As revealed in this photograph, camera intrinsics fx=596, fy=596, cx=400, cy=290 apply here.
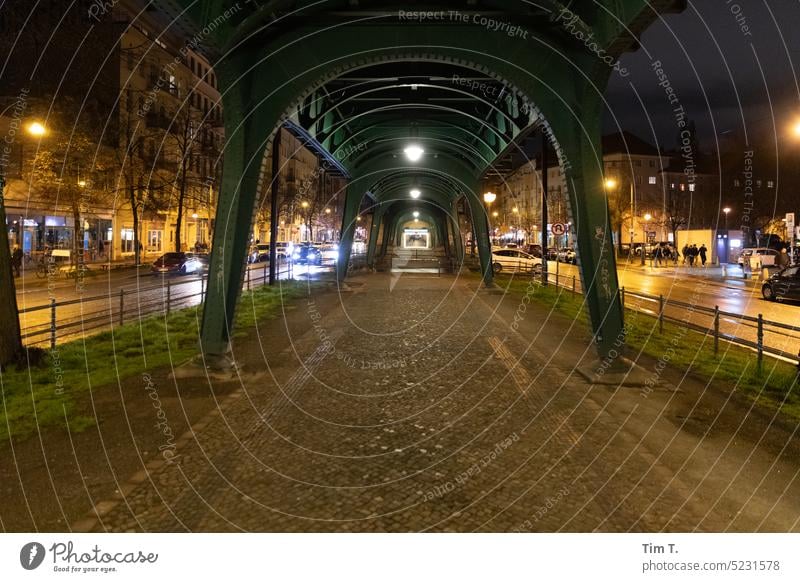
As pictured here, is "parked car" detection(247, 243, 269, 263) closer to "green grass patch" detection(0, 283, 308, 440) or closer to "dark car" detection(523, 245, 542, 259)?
"dark car" detection(523, 245, 542, 259)

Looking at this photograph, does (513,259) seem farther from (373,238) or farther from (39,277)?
(39,277)

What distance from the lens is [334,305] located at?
71.5ft

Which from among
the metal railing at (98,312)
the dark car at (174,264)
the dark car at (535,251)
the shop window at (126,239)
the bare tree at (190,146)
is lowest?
the metal railing at (98,312)

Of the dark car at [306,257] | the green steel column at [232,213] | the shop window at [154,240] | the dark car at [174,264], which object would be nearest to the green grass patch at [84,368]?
the green steel column at [232,213]

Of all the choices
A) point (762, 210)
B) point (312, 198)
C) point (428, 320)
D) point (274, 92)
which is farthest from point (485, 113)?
point (312, 198)

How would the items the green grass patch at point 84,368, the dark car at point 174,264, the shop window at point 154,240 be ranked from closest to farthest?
the green grass patch at point 84,368
the dark car at point 174,264
the shop window at point 154,240

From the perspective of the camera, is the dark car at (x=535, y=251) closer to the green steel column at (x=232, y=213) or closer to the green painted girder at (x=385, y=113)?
the green painted girder at (x=385, y=113)

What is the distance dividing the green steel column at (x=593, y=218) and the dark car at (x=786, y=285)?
1892cm

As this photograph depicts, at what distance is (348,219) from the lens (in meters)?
29.5

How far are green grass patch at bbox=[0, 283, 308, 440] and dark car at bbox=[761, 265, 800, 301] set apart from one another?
21.4 metres

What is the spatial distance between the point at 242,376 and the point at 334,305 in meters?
11.7

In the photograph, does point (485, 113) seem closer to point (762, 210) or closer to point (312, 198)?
point (762, 210)

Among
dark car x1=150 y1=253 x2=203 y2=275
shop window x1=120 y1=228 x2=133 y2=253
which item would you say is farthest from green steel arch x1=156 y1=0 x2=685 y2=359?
shop window x1=120 y1=228 x2=133 y2=253

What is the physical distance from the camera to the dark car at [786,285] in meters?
24.5
